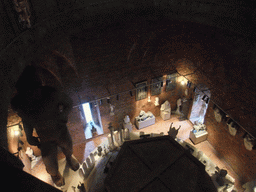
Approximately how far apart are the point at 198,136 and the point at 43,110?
686 centimetres

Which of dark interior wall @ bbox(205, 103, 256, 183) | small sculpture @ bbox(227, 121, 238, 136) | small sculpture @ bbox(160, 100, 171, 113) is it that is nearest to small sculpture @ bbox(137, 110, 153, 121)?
small sculpture @ bbox(160, 100, 171, 113)

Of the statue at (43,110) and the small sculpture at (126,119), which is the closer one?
the statue at (43,110)

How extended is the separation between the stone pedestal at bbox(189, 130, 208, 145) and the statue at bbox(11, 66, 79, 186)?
19.2 feet

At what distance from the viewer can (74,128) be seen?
8.31m

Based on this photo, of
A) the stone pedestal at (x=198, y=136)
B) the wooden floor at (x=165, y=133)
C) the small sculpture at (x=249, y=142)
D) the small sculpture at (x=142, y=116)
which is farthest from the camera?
the small sculpture at (x=142, y=116)

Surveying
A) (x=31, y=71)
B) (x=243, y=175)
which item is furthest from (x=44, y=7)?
(x=243, y=175)

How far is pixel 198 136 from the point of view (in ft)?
27.6

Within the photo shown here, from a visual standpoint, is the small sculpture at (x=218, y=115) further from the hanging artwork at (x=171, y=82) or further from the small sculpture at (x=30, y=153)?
the small sculpture at (x=30, y=153)

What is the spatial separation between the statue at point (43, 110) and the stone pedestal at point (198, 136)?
5.84 m

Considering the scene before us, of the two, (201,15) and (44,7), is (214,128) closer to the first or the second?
(201,15)

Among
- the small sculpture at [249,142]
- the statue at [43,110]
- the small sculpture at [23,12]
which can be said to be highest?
the small sculpture at [23,12]

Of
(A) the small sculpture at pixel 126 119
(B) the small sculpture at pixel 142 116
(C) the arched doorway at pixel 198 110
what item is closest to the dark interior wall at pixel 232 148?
(C) the arched doorway at pixel 198 110

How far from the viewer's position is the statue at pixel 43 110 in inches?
172

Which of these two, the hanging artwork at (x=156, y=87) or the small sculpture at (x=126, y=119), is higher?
the hanging artwork at (x=156, y=87)
